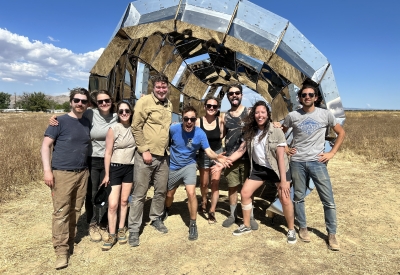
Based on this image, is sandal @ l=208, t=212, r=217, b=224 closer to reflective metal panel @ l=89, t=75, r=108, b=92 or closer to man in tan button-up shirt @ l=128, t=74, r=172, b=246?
man in tan button-up shirt @ l=128, t=74, r=172, b=246

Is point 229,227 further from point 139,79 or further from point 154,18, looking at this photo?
point 154,18

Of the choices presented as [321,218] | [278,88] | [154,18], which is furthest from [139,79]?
[321,218]

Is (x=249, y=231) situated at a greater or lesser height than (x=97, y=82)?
lesser

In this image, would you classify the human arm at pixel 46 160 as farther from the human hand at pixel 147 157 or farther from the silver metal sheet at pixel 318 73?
the silver metal sheet at pixel 318 73

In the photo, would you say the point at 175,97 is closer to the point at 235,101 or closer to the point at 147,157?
the point at 235,101

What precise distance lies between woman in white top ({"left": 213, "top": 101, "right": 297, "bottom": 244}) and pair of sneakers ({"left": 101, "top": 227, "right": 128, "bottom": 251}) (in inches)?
80.9

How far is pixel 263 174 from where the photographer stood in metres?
4.44

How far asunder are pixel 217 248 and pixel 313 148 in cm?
219

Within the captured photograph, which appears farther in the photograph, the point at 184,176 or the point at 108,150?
the point at 184,176

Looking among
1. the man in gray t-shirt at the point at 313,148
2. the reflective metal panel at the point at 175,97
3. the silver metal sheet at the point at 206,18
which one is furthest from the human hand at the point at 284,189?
the reflective metal panel at the point at 175,97

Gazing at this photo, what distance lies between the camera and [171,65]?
6.40m

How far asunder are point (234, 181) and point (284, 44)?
256 cm

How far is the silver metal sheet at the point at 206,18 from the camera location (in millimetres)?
4840

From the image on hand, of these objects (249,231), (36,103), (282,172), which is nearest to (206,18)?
(282,172)
